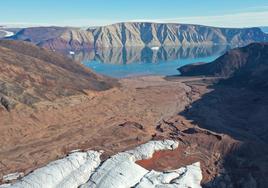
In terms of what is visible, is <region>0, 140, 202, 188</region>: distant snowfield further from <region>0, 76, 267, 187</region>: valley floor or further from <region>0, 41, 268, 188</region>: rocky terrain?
<region>0, 76, 267, 187</region>: valley floor

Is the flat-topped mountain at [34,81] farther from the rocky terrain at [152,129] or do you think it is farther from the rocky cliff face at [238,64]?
the rocky cliff face at [238,64]

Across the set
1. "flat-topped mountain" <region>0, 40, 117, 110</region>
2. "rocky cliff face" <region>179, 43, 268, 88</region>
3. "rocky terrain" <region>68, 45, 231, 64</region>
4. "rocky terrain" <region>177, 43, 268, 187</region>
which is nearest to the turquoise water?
"rocky terrain" <region>177, 43, 268, 187</region>

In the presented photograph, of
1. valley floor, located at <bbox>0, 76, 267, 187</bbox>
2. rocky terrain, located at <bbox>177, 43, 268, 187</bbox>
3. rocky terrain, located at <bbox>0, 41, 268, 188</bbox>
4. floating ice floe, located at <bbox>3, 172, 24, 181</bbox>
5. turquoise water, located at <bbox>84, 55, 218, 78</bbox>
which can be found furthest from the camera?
turquoise water, located at <bbox>84, 55, 218, 78</bbox>

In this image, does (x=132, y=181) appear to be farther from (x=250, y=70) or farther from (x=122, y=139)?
(x=250, y=70)

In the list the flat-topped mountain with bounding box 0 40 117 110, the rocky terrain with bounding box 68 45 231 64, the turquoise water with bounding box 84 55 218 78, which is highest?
the flat-topped mountain with bounding box 0 40 117 110

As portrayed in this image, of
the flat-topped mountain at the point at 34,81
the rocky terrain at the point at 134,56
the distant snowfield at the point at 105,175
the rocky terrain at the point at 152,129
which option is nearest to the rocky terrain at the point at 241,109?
the rocky terrain at the point at 152,129

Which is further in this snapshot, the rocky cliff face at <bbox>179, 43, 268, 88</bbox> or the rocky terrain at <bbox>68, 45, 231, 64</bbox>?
the rocky terrain at <bbox>68, 45, 231, 64</bbox>

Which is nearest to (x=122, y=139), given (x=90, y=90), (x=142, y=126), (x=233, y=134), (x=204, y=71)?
(x=142, y=126)

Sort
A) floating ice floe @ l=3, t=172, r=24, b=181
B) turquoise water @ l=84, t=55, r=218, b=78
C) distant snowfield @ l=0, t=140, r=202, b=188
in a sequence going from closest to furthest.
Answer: distant snowfield @ l=0, t=140, r=202, b=188 → floating ice floe @ l=3, t=172, r=24, b=181 → turquoise water @ l=84, t=55, r=218, b=78
